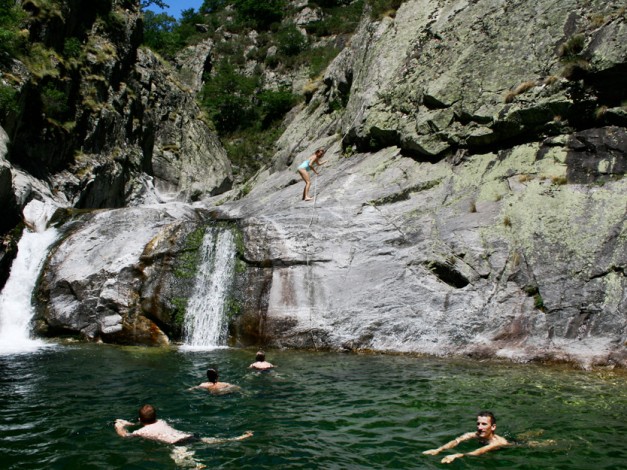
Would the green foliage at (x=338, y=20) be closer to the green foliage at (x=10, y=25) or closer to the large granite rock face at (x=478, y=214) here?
the green foliage at (x=10, y=25)

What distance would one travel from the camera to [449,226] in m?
17.9

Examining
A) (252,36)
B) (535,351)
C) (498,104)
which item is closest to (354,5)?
(252,36)

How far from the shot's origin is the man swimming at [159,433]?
830 cm

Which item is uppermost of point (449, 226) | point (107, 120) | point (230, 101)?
point (230, 101)

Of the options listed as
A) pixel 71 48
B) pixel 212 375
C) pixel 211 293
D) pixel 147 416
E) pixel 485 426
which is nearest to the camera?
pixel 485 426

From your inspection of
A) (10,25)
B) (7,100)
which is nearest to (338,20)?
(10,25)

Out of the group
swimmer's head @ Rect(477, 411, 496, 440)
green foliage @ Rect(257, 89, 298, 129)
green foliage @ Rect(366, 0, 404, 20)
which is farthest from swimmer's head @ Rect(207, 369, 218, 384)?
green foliage @ Rect(257, 89, 298, 129)

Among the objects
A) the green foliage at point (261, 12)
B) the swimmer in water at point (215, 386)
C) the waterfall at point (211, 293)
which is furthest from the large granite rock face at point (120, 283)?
the green foliage at point (261, 12)

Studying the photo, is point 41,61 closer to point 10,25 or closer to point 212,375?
point 10,25

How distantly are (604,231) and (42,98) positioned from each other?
28405 mm

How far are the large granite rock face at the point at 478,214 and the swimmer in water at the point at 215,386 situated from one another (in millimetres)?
5584

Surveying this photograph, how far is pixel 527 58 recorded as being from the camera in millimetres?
20688

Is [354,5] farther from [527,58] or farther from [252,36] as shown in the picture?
[527,58]

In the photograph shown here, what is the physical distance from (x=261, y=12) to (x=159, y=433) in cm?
6957
